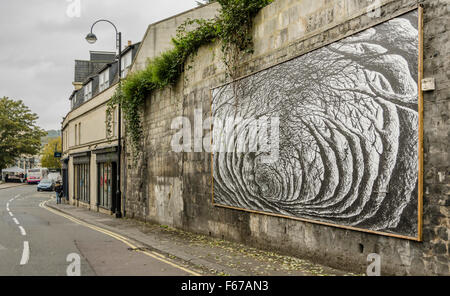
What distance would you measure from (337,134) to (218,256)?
3935 mm

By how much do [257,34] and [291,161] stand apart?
3.49 m

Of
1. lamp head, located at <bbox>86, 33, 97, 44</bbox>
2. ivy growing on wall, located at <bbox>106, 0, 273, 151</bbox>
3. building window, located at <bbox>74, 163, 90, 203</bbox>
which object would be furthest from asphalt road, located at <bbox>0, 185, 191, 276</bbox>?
building window, located at <bbox>74, 163, 90, 203</bbox>

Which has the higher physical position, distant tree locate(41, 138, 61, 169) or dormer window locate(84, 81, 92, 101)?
dormer window locate(84, 81, 92, 101)

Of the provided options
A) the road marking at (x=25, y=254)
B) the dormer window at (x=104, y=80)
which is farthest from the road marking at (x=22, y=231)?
the dormer window at (x=104, y=80)

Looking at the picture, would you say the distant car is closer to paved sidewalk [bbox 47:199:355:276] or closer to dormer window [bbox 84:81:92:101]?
dormer window [bbox 84:81:92:101]

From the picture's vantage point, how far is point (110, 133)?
22.1 meters

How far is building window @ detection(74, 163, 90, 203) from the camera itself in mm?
27500

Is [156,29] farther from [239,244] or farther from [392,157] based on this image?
[392,157]

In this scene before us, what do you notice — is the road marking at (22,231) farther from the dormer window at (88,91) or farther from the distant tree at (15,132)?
the distant tree at (15,132)

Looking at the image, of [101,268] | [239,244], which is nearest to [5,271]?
[101,268]

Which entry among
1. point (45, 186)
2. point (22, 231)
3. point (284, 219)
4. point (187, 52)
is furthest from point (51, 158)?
point (284, 219)

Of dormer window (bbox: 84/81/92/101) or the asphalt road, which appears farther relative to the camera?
dormer window (bbox: 84/81/92/101)

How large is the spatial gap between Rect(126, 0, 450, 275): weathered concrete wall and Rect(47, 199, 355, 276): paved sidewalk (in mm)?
263

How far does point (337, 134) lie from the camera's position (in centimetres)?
730
